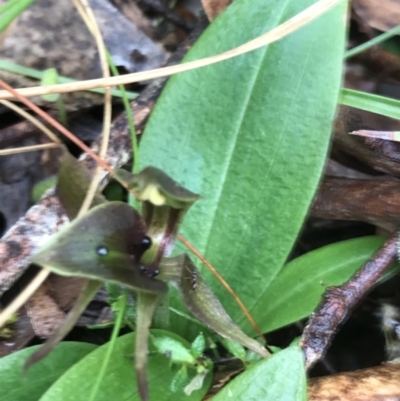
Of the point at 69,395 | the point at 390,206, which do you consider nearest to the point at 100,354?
the point at 69,395

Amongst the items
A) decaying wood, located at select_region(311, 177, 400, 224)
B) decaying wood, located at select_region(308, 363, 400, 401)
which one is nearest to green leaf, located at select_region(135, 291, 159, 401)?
decaying wood, located at select_region(308, 363, 400, 401)

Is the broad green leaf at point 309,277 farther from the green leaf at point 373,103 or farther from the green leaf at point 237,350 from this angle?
the green leaf at point 373,103

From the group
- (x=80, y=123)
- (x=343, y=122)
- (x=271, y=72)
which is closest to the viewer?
(x=271, y=72)

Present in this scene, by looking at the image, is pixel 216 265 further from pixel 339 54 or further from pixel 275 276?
pixel 339 54

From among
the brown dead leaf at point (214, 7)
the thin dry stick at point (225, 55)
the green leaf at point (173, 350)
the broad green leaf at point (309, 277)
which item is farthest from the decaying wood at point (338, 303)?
the brown dead leaf at point (214, 7)

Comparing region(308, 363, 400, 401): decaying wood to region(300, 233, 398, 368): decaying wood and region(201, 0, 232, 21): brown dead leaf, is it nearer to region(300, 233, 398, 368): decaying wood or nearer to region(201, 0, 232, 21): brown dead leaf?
region(300, 233, 398, 368): decaying wood

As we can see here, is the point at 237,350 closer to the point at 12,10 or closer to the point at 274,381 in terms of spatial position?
the point at 274,381
